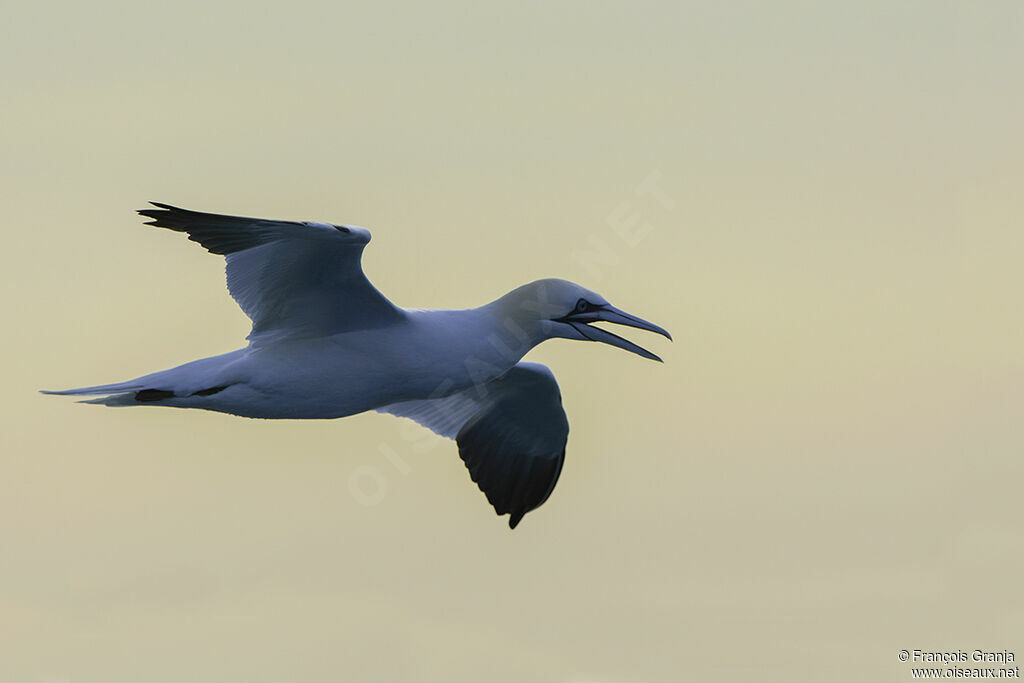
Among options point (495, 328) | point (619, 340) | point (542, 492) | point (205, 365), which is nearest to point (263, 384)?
point (205, 365)

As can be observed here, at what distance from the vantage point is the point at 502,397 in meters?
16.8

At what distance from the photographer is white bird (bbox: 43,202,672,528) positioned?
1291 centimetres

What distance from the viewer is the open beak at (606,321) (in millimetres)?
14422

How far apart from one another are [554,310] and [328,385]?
234 cm

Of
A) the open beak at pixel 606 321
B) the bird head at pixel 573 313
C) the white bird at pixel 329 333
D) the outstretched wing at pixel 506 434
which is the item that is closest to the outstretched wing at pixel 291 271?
the white bird at pixel 329 333

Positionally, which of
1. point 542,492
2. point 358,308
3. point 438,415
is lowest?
point 542,492

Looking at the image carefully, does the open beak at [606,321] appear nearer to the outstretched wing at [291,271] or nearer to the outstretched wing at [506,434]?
the outstretched wing at [291,271]

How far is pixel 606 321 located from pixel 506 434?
310 centimetres

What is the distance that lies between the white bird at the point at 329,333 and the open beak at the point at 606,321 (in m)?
0.01

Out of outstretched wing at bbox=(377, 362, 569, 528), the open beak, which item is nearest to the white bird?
the open beak

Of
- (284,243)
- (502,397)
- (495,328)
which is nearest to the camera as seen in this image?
(284,243)

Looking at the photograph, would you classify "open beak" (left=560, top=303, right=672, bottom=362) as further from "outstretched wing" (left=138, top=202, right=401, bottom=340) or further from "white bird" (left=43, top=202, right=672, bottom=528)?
"outstretched wing" (left=138, top=202, right=401, bottom=340)

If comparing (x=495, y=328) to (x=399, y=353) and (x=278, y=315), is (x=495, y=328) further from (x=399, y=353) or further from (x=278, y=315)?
(x=278, y=315)

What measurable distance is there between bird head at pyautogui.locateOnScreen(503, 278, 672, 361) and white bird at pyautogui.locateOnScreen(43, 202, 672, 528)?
0.5 inches
